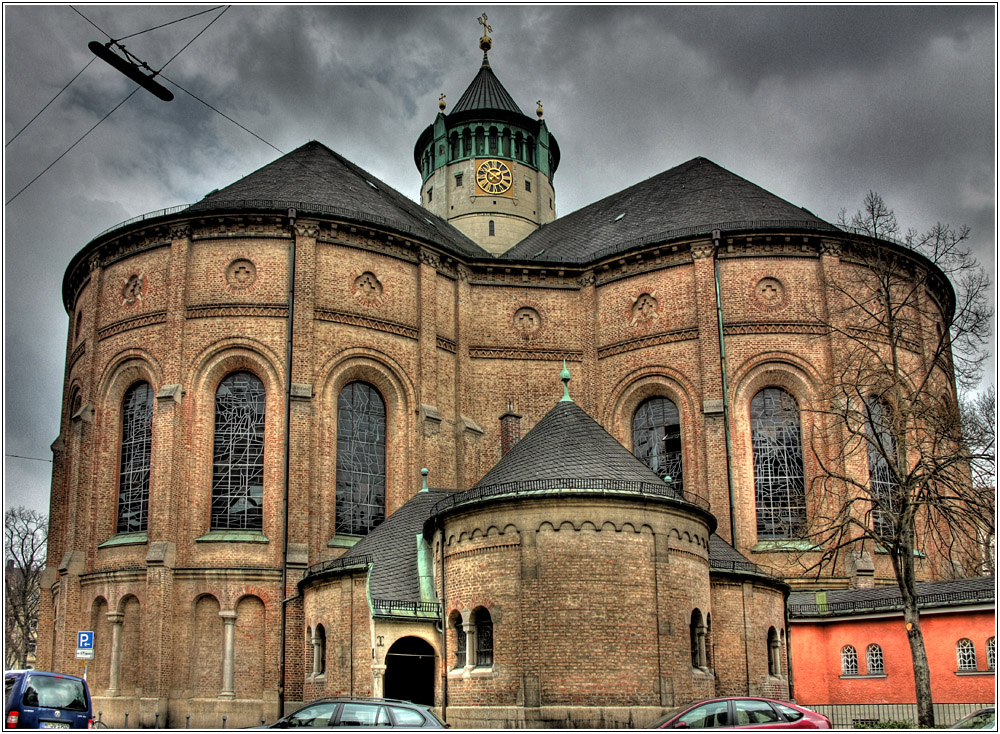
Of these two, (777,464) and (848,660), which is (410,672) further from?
(777,464)

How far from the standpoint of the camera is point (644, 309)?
35000mm

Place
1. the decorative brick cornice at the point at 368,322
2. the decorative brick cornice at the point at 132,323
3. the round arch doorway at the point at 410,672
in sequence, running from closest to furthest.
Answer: the round arch doorway at the point at 410,672 → the decorative brick cornice at the point at 132,323 → the decorative brick cornice at the point at 368,322

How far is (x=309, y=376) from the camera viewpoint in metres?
31.2

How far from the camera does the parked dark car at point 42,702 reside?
626 inches

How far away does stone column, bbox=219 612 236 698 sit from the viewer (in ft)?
92.8

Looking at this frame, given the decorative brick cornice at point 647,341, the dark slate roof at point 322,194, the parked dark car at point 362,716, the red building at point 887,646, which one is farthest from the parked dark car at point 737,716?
the dark slate roof at point 322,194

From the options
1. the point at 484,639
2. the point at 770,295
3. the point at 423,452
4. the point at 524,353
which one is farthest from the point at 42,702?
the point at 770,295

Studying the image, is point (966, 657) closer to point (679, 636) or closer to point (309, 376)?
point (679, 636)

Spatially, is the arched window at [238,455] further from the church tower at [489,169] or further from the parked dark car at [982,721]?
the parked dark car at [982,721]

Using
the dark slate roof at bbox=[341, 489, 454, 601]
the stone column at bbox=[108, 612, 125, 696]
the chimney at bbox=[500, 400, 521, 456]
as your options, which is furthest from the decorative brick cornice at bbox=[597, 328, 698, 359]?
the stone column at bbox=[108, 612, 125, 696]

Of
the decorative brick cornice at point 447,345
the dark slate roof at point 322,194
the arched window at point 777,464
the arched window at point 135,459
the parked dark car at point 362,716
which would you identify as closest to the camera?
the parked dark car at point 362,716

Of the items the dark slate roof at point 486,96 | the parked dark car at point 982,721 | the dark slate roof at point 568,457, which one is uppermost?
the dark slate roof at point 486,96

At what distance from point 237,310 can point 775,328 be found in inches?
641

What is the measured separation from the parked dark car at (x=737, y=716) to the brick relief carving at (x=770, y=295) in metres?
17.6
